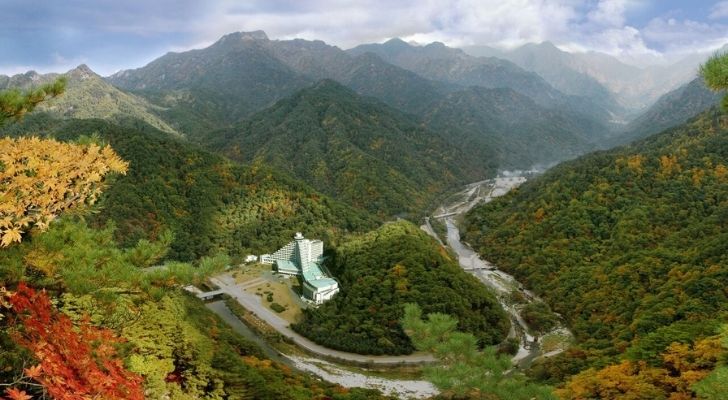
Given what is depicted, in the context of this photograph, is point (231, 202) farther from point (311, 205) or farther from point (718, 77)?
point (718, 77)

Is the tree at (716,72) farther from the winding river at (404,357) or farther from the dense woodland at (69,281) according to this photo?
the winding river at (404,357)

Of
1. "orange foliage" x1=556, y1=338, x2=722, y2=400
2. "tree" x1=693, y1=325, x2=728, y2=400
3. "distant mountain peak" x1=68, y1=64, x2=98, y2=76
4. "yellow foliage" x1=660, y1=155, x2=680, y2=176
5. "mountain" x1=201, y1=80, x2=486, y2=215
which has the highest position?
"distant mountain peak" x1=68, y1=64, x2=98, y2=76

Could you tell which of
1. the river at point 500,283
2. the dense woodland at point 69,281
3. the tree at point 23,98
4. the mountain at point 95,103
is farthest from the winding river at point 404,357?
the mountain at point 95,103

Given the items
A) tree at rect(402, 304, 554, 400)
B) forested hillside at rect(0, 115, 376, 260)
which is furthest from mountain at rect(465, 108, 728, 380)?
forested hillside at rect(0, 115, 376, 260)

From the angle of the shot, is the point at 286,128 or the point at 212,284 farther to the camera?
the point at 286,128

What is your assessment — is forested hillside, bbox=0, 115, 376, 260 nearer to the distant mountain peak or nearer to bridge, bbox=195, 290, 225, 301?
bridge, bbox=195, 290, 225, 301

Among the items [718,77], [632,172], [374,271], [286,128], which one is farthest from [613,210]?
[286,128]
